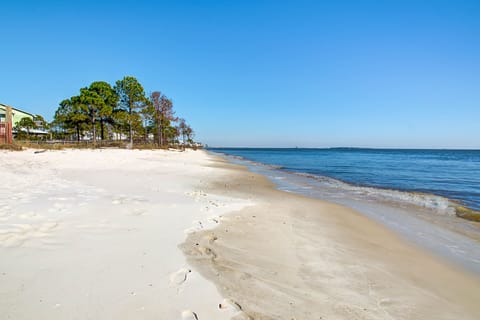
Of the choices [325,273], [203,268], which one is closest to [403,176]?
[325,273]

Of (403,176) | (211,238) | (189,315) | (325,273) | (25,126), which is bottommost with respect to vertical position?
(403,176)

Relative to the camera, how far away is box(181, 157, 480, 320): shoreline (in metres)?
2.84

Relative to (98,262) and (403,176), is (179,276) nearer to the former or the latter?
(98,262)

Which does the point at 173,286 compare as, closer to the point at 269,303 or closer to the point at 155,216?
the point at 269,303

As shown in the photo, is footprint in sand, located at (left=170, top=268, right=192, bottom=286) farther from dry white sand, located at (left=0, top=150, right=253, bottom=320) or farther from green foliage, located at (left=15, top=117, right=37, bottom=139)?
green foliage, located at (left=15, top=117, right=37, bottom=139)

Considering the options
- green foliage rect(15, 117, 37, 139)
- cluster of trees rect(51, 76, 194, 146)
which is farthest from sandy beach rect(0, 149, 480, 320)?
green foliage rect(15, 117, 37, 139)

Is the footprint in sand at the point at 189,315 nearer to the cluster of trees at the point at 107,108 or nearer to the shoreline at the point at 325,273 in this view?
the shoreline at the point at 325,273

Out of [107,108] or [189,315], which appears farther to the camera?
[107,108]

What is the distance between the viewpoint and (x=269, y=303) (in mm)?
2721

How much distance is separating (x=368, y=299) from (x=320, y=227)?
319 cm

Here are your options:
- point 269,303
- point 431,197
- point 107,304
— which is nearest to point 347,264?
point 269,303

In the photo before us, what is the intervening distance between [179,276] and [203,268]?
1.29 ft

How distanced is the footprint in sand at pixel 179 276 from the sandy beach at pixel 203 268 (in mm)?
12

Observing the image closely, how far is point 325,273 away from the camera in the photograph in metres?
3.70
